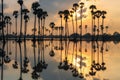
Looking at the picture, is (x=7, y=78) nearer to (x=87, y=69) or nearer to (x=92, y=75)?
(x=92, y=75)

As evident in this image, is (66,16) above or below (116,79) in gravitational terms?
above

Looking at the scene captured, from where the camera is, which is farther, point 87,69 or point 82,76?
point 87,69

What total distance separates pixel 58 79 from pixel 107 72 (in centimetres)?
933

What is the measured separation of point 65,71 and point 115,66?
30.4 feet

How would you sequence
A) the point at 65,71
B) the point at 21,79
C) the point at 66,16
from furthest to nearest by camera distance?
1. the point at 66,16
2. the point at 65,71
3. the point at 21,79

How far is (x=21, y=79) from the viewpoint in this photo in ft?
172

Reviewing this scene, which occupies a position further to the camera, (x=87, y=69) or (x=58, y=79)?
(x=87, y=69)

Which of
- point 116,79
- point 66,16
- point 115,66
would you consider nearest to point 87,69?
point 115,66

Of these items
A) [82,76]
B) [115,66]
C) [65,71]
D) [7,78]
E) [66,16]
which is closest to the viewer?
[7,78]

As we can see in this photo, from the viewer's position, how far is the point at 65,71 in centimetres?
6444

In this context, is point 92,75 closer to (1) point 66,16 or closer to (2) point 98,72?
(2) point 98,72

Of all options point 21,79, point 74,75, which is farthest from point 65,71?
point 21,79

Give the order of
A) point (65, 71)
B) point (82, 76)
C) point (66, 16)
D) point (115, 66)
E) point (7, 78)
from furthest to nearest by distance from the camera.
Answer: point (66, 16)
point (115, 66)
point (65, 71)
point (82, 76)
point (7, 78)

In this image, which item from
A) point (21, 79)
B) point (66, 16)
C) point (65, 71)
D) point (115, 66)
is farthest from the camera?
point (66, 16)
